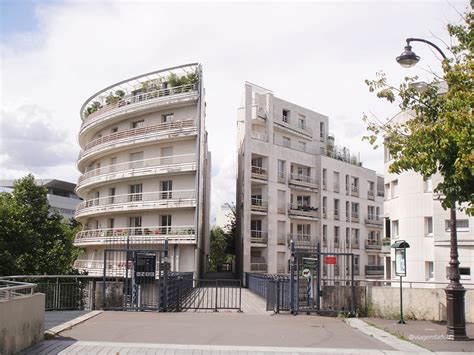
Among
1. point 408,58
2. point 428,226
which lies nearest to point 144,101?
point 428,226

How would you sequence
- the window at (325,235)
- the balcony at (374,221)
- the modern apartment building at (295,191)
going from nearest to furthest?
the modern apartment building at (295,191) < the window at (325,235) < the balcony at (374,221)

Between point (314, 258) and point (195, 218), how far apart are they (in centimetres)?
2361

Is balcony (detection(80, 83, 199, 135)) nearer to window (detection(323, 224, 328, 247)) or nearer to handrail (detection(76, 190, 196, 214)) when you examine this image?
handrail (detection(76, 190, 196, 214))

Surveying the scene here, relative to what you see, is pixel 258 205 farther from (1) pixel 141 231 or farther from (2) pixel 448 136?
(2) pixel 448 136

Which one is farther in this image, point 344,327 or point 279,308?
point 279,308

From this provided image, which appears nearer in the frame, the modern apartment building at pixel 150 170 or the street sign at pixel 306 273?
the street sign at pixel 306 273

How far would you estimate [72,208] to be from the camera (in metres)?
93.9

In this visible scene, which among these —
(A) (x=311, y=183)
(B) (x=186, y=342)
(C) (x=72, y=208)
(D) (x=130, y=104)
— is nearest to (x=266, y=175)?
(A) (x=311, y=183)

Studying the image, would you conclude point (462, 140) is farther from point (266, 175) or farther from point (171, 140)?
point (266, 175)

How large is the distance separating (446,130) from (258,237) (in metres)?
37.6

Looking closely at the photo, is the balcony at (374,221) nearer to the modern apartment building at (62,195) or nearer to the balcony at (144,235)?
the balcony at (144,235)

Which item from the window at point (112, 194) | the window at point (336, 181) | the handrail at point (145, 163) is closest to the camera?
the handrail at point (145, 163)

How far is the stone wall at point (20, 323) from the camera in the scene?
9141 millimetres

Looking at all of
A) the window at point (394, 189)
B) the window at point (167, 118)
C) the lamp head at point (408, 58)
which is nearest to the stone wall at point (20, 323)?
the lamp head at point (408, 58)
